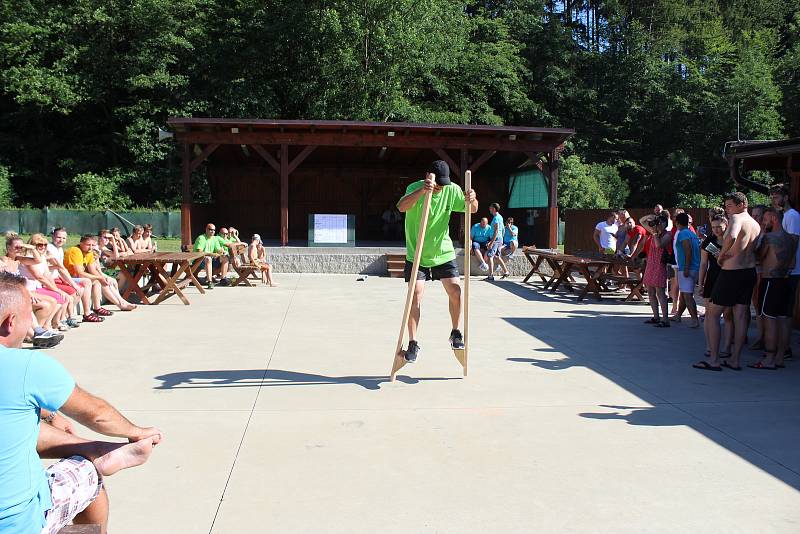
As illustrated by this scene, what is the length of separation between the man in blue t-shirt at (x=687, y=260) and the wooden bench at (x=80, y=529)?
8283 mm

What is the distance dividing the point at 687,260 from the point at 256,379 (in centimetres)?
599

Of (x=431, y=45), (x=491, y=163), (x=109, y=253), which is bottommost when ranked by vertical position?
(x=109, y=253)

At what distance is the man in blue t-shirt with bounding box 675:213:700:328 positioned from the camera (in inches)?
372

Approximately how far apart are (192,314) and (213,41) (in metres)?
29.7

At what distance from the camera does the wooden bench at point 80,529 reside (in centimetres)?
245

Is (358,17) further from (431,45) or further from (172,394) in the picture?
(172,394)

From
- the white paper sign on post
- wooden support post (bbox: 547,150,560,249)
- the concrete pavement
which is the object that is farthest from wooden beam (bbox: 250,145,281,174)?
the concrete pavement

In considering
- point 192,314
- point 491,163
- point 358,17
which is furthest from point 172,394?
point 358,17

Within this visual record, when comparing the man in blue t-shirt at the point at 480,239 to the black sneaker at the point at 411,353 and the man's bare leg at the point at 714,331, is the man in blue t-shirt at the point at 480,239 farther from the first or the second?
the black sneaker at the point at 411,353

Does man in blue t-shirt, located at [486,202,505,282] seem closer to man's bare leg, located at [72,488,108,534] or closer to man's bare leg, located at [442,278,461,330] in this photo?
man's bare leg, located at [442,278,461,330]

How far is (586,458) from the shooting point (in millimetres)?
4336

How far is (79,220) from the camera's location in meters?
31.1

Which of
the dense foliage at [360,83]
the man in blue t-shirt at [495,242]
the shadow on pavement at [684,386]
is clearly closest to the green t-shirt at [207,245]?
the man in blue t-shirt at [495,242]

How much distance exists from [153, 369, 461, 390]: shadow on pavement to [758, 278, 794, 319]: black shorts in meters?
3.31
